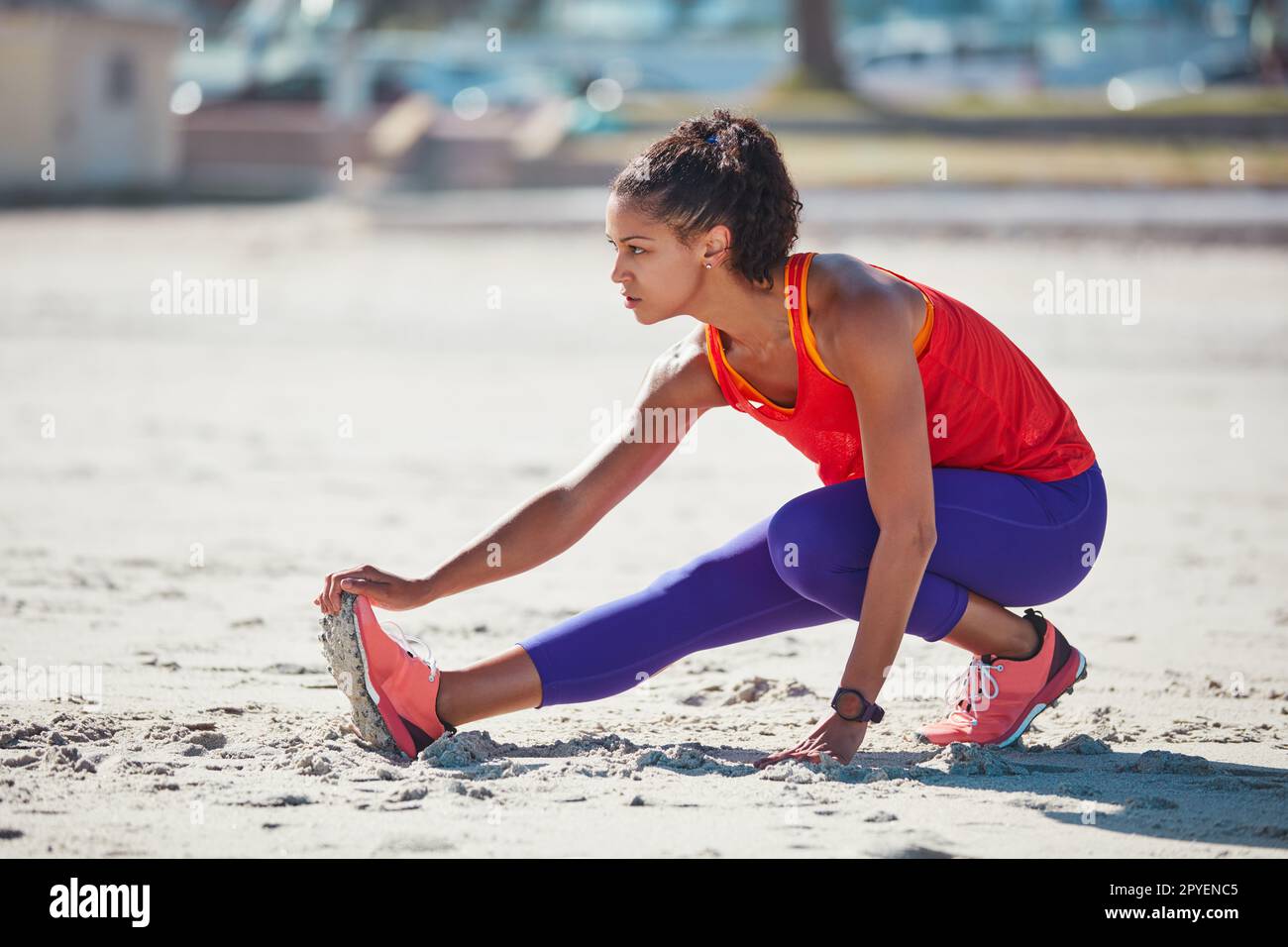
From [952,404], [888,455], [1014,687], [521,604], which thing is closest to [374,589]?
[888,455]

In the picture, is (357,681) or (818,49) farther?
(818,49)

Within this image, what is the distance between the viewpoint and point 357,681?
133 inches

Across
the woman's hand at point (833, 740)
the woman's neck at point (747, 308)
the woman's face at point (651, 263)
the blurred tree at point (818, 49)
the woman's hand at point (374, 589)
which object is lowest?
the woman's hand at point (833, 740)

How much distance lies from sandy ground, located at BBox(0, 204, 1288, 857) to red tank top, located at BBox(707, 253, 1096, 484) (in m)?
0.66

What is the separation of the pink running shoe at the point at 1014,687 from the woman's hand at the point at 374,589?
122 cm

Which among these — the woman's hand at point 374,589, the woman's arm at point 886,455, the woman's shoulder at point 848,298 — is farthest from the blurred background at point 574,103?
the woman's arm at point 886,455

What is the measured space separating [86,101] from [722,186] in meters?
23.4

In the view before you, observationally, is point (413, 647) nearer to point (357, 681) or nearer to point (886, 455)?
point (357, 681)

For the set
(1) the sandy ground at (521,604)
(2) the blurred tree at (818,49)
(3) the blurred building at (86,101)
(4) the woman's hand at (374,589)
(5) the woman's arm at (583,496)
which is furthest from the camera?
(2) the blurred tree at (818,49)

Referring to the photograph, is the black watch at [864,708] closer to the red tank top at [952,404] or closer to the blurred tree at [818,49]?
the red tank top at [952,404]

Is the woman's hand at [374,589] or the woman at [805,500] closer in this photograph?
the woman at [805,500]

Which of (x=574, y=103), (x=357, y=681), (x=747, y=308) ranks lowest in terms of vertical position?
(x=357, y=681)

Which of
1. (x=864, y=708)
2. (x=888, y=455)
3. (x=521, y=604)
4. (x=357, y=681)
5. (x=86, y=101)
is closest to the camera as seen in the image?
(x=888, y=455)

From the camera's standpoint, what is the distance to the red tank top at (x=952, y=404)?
3.28 metres
